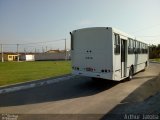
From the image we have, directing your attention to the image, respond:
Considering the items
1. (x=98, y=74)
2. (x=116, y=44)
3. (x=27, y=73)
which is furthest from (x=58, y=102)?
(x=27, y=73)

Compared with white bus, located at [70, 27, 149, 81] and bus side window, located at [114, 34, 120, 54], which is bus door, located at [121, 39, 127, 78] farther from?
bus side window, located at [114, 34, 120, 54]

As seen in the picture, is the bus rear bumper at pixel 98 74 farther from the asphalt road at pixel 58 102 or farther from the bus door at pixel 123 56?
the bus door at pixel 123 56

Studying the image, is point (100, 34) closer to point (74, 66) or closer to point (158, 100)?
point (74, 66)

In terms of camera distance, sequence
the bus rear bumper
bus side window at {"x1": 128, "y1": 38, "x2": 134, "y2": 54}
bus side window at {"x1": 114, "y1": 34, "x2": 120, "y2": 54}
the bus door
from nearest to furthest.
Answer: the bus rear bumper < bus side window at {"x1": 114, "y1": 34, "x2": 120, "y2": 54} < the bus door < bus side window at {"x1": 128, "y1": 38, "x2": 134, "y2": 54}

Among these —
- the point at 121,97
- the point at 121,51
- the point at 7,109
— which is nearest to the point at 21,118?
the point at 7,109

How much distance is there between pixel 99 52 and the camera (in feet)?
45.6

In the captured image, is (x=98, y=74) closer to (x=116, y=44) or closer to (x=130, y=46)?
(x=116, y=44)

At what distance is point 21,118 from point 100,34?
729 centimetres

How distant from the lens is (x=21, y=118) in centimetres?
812

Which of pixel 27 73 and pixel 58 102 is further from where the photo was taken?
pixel 27 73

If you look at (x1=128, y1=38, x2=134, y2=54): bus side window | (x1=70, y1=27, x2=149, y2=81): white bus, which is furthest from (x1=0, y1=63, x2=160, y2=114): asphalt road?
(x1=128, y1=38, x2=134, y2=54): bus side window

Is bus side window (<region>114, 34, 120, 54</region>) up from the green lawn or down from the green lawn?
up

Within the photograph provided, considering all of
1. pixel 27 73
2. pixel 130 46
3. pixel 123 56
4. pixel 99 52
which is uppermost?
pixel 130 46

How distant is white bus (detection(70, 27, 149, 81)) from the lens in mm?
13539
